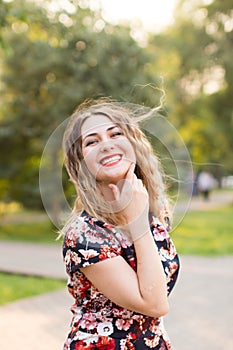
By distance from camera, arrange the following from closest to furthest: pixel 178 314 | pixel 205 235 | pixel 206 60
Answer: pixel 178 314 → pixel 205 235 → pixel 206 60

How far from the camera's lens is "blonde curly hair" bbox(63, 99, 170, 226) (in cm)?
181

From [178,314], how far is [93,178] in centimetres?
507

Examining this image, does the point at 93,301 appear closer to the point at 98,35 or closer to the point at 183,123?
the point at 98,35

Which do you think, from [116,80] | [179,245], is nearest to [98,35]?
[116,80]

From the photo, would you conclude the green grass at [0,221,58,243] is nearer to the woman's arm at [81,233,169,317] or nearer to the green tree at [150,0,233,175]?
the woman's arm at [81,233,169,317]

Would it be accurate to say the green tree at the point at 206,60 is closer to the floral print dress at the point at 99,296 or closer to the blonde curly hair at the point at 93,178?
the blonde curly hair at the point at 93,178

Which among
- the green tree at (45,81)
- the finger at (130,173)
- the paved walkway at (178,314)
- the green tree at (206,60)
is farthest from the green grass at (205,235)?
the green tree at (206,60)

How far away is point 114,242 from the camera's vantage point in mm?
1771

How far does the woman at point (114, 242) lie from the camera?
171 centimetres

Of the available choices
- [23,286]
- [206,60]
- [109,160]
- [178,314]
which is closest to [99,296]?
[109,160]

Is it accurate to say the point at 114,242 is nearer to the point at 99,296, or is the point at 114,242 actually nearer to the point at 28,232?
the point at 99,296

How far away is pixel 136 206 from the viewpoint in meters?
→ 1.72

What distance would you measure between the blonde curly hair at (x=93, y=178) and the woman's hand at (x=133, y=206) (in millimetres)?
37

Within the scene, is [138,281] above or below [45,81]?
below
